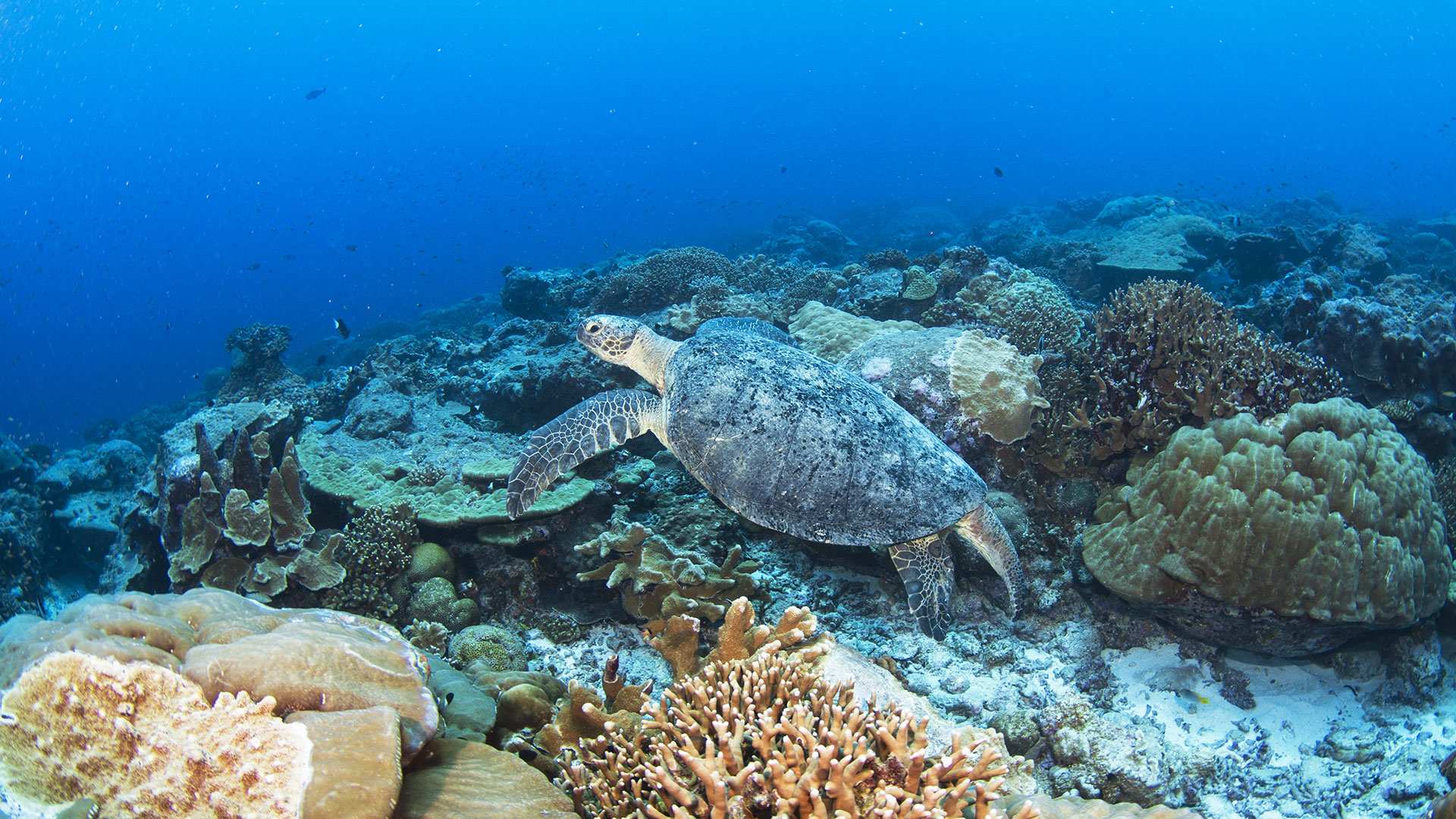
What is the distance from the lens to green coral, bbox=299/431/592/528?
4461 millimetres

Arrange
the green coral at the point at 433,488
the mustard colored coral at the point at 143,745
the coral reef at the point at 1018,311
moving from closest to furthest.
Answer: the mustard colored coral at the point at 143,745 → the green coral at the point at 433,488 → the coral reef at the point at 1018,311

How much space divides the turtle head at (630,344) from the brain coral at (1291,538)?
3821mm

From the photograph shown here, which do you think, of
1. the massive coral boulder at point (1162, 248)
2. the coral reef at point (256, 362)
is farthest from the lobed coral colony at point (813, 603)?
the coral reef at point (256, 362)

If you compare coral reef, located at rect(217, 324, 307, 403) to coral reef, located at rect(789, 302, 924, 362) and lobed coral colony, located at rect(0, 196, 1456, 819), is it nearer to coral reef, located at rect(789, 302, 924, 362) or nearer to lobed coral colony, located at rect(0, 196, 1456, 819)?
lobed coral colony, located at rect(0, 196, 1456, 819)

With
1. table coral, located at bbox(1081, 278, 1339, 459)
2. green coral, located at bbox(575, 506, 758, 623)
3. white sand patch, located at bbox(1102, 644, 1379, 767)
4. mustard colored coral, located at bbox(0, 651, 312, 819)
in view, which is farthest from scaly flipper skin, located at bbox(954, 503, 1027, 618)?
mustard colored coral, located at bbox(0, 651, 312, 819)

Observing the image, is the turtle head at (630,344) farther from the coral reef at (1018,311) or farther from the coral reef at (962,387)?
the coral reef at (1018,311)

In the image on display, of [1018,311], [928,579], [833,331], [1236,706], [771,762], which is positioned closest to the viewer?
[771,762]

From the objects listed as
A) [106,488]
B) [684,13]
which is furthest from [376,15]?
[106,488]

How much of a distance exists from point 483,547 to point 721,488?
2.08m

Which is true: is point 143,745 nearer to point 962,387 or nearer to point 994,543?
point 994,543

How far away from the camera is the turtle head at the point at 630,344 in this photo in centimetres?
524

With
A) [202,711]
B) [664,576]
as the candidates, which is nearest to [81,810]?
[202,711]

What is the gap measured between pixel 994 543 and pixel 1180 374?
2.87m

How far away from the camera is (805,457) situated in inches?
153
